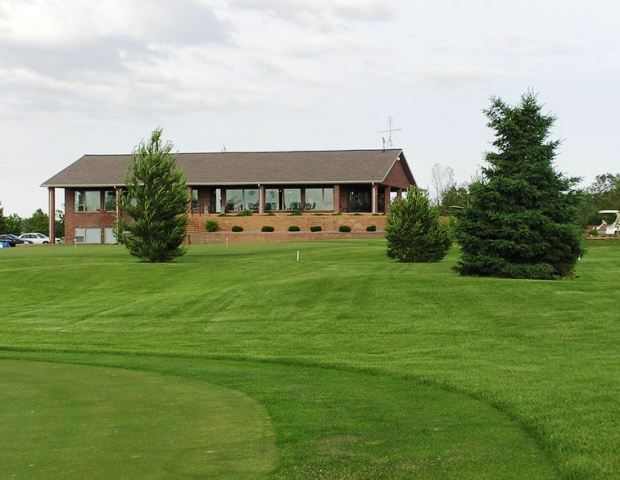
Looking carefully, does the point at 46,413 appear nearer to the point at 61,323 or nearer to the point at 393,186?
the point at 61,323

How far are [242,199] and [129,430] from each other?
60.5 meters

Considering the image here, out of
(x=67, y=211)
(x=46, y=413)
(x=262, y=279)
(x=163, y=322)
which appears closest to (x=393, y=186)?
(x=67, y=211)

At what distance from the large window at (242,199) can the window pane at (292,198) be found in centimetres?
249

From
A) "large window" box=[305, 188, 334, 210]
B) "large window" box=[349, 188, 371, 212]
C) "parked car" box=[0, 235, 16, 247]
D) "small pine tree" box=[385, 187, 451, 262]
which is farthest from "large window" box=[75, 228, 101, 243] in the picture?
"small pine tree" box=[385, 187, 451, 262]

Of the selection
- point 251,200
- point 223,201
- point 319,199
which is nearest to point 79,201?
point 223,201

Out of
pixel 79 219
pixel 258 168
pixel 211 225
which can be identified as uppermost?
pixel 258 168

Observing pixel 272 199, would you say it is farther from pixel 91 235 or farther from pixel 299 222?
pixel 91 235

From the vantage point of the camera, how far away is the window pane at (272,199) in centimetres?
6731

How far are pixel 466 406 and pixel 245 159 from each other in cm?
6212

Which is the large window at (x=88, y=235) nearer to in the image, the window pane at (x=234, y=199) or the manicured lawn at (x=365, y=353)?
the window pane at (x=234, y=199)

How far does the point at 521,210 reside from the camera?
26516 mm

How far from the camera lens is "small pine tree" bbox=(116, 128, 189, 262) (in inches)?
1435

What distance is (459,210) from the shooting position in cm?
2756

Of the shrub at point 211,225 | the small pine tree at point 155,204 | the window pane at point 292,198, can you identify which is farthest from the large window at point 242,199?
the small pine tree at point 155,204
